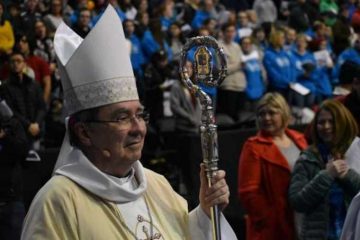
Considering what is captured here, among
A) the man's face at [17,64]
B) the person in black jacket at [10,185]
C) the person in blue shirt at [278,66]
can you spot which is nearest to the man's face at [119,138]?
the person in black jacket at [10,185]

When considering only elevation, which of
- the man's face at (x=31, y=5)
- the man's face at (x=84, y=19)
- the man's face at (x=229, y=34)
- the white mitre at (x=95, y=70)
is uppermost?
the white mitre at (x=95, y=70)

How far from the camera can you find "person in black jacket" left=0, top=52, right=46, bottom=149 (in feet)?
37.0

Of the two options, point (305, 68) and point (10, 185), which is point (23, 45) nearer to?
point (305, 68)

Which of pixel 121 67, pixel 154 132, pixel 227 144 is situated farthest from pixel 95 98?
pixel 154 132

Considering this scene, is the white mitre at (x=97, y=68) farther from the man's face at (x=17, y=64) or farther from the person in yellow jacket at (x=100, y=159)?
the man's face at (x=17, y=64)

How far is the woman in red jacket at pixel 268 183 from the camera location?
760 centimetres

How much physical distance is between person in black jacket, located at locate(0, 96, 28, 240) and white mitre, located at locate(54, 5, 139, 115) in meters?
4.17

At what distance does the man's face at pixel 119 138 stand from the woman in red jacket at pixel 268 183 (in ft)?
11.2

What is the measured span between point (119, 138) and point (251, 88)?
12.6 meters

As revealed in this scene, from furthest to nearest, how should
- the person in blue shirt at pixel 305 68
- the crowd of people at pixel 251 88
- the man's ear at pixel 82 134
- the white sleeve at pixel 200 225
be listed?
the person in blue shirt at pixel 305 68 < the crowd of people at pixel 251 88 < the white sleeve at pixel 200 225 < the man's ear at pixel 82 134

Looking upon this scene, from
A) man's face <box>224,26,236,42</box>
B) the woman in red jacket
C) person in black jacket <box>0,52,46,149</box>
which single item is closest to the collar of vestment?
the woman in red jacket

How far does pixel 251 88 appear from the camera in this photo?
54.9 feet

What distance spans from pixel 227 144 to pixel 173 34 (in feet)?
17.2

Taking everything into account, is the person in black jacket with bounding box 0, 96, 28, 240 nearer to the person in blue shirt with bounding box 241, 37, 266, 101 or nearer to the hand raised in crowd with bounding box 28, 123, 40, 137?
the hand raised in crowd with bounding box 28, 123, 40, 137
